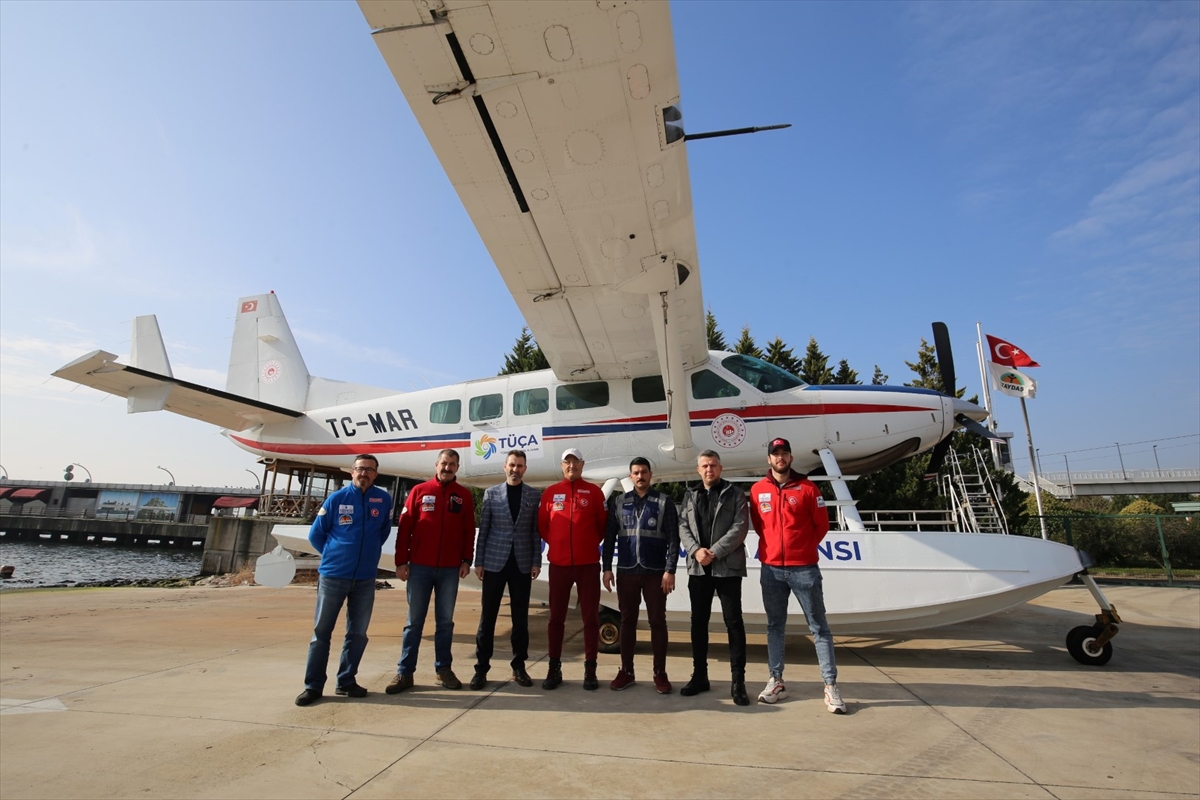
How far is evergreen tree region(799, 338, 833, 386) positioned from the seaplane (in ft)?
29.9

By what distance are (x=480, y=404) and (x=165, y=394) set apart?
4.08 m

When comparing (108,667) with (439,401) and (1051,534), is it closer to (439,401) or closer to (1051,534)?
(439,401)

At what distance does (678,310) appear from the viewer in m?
5.99

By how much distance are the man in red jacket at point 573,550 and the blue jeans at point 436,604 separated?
0.73 metres

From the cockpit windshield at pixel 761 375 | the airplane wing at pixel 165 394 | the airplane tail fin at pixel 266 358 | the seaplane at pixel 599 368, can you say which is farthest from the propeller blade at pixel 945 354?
the airplane tail fin at pixel 266 358

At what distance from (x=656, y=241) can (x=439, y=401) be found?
14.6ft

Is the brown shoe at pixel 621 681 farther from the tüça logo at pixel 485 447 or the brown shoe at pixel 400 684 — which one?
the tüça logo at pixel 485 447

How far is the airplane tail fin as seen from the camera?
10.5 m

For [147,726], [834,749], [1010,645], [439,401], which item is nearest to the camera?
[834,749]

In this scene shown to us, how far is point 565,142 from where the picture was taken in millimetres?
3998

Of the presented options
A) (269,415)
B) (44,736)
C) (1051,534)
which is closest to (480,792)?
(44,736)

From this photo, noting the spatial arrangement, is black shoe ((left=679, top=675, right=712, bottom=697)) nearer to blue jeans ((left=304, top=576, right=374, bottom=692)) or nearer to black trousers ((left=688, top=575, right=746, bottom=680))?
black trousers ((left=688, top=575, right=746, bottom=680))

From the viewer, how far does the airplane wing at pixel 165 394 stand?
6562 mm

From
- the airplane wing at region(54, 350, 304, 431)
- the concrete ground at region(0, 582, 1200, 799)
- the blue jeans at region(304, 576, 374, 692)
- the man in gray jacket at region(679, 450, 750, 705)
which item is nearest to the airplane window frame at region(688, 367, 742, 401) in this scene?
the concrete ground at region(0, 582, 1200, 799)
